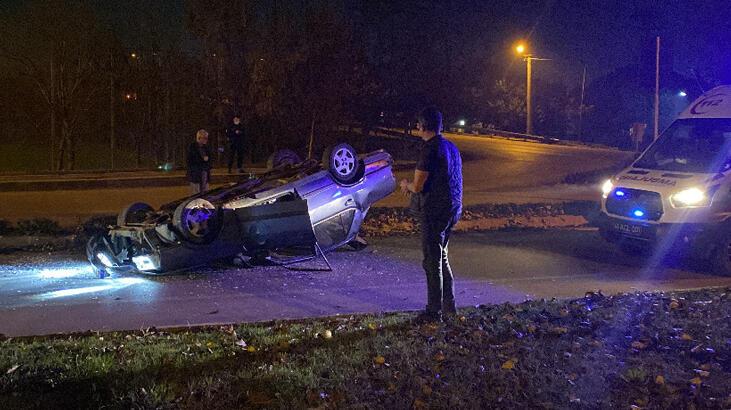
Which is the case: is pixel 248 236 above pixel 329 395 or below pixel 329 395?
above

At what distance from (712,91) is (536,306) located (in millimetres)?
5668

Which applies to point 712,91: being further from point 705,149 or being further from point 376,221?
point 376,221

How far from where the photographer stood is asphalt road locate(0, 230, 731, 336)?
22.9 ft

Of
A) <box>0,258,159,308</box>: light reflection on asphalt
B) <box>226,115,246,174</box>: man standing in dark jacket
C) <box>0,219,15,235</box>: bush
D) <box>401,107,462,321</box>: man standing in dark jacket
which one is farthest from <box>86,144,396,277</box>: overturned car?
<box>226,115,246,174</box>: man standing in dark jacket

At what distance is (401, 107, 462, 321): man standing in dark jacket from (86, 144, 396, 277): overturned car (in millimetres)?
2468

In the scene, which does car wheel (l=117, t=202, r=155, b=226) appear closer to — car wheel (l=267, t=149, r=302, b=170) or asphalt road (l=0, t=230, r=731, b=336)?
asphalt road (l=0, t=230, r=731, b=336)

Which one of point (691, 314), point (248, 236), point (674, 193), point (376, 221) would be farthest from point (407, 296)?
point (376, 221)

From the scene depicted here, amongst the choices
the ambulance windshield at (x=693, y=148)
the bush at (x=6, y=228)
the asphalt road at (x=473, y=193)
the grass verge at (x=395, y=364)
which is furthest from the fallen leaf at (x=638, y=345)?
the asphalt road at (x=473, y=193)

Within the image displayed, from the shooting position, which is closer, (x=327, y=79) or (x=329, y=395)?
(x=329, y=395)

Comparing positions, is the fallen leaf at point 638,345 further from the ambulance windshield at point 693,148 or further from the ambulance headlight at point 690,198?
the ambulance windshield at point 693,148

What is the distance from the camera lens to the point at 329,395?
15.1 ft

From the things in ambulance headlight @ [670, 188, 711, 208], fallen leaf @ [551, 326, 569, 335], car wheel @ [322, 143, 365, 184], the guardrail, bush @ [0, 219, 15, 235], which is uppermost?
the guardrail

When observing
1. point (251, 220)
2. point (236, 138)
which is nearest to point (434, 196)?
point (251, 220)

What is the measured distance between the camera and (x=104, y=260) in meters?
8.49
